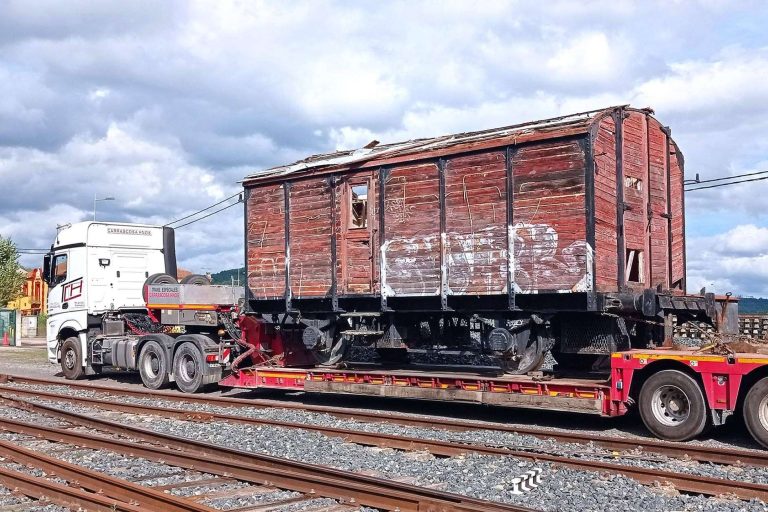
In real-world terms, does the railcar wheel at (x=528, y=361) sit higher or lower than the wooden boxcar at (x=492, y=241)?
lower

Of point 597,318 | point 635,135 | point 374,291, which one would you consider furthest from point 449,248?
point 635,135

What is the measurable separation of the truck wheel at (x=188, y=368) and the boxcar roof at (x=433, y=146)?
155 inches

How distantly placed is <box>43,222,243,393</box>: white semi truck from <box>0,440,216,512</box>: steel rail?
781 centimetres

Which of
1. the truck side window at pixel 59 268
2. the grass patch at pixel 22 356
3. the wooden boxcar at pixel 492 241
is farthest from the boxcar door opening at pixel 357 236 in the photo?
the grass patch at pixel 22 356

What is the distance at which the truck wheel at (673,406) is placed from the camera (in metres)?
10.5

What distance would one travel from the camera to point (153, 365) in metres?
18.7

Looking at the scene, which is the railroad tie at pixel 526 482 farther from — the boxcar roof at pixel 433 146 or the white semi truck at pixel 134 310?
the white semi truck at pixel 134 310

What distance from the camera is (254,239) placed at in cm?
1664

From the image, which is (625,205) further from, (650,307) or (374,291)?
(374,291)

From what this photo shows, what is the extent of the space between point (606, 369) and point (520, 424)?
2029 mm

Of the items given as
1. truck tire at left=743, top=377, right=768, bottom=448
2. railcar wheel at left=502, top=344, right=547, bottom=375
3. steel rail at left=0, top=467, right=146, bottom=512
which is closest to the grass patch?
railcar wheel at left=502, top=344, right=547, bottom=375

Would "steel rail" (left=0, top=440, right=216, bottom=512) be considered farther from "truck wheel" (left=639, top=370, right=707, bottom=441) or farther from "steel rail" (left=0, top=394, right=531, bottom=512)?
"truck wheel" (left=639, top=370, right=707, bottom=441)

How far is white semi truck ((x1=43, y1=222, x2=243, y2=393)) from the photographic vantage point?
701 inches

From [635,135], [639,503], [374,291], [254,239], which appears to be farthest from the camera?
[254,239]
